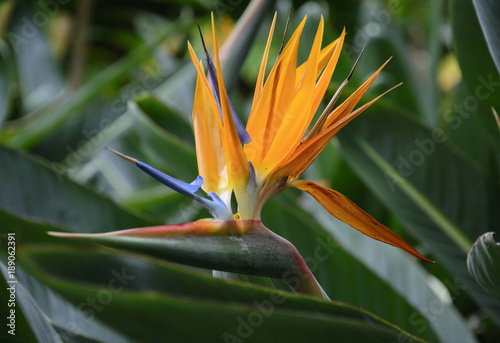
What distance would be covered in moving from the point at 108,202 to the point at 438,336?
1.27 feet

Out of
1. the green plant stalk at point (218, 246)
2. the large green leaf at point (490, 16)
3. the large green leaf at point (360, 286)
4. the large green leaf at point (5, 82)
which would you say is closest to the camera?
the green plant stalk at point (218, 246)

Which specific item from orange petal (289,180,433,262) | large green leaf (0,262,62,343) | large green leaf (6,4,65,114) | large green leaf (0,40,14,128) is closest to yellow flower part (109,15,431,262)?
orange petal (289,180,433,262)

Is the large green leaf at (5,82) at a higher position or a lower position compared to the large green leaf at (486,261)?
higher

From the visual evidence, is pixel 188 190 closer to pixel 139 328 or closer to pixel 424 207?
pixel 139 328

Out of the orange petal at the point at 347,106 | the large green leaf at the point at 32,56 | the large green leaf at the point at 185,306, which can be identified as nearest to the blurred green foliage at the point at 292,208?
the large green leaf at the point at 185,306

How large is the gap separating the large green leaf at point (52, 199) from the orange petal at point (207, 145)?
26 centimetres

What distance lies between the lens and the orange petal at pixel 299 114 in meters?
0.35

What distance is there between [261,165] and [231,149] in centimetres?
3

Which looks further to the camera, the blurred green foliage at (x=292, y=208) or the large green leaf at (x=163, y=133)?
the large green leaf at (x=163, y=133)

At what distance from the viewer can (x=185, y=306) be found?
1.04 ft

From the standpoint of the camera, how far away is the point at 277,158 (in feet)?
1.20

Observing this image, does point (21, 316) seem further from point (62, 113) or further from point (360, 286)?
point (62, 113)

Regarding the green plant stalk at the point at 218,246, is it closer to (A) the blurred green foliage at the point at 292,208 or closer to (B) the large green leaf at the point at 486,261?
(A) the blurred green foliage at the point at 292,208

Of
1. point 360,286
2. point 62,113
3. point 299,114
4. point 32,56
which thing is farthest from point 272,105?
point 32,56
